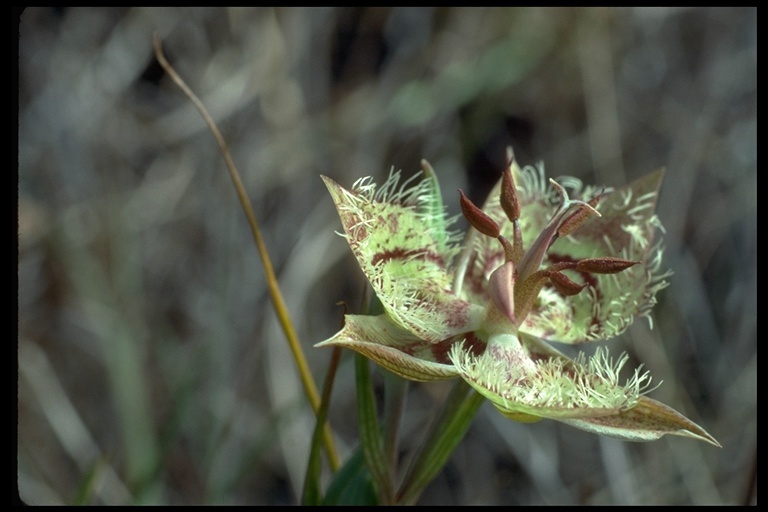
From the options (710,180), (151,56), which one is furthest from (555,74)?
(151,56)

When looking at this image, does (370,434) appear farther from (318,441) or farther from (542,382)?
(542,382)

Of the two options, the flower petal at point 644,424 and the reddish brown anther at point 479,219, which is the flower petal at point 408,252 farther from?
the flower petal at point 644,424

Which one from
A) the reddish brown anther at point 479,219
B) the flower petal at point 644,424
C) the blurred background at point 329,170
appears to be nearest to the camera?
the flower petal at point 644,424

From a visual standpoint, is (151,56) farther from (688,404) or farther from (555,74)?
(688,404)

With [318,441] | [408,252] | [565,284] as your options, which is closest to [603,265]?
[565,284]

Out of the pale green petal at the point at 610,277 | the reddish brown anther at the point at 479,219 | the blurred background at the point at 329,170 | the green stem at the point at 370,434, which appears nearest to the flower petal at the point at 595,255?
the pale green petal at the point at 610,277

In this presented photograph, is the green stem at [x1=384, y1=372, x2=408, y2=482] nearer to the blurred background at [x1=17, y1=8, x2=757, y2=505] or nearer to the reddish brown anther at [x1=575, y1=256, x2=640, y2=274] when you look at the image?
the reddish brown anther at [x1=575, y1=256, x2=640, y2=274]

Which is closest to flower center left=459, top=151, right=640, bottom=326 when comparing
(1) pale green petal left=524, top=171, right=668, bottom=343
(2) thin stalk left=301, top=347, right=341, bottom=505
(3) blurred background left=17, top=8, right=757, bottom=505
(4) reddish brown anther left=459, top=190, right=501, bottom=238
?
(4) reddish brown anther left=459, top=190, right=501, bottom=238
